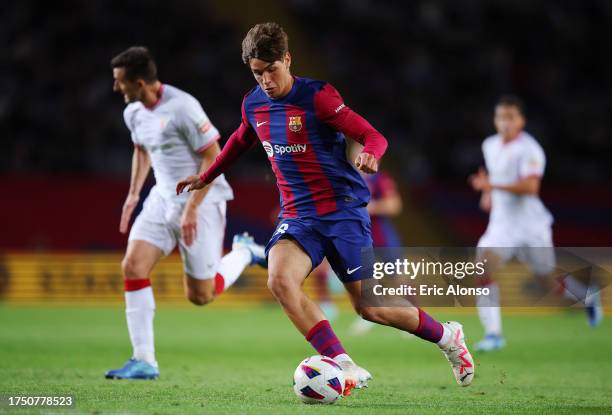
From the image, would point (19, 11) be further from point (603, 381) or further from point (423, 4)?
point (603, 381)

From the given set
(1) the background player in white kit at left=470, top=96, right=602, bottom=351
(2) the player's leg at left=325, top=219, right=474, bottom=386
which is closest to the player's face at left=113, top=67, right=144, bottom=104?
(2) the player's leg at left=325, top=219, right=474, bottom=386

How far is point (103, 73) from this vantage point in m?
18.8

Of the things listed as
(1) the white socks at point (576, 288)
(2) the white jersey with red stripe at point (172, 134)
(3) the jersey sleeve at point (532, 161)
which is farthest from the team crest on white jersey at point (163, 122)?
(3) the jersey sleeve at point (532, 161)

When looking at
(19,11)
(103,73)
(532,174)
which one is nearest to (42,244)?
(103,73)

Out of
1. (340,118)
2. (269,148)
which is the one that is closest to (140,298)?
(269,148)

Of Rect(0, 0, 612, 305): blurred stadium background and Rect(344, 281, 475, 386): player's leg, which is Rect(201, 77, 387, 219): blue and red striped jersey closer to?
Rect(344, 281, 475, 386): player's leg

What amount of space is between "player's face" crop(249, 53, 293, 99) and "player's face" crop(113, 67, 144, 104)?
1.65 metres

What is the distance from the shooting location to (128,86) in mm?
7066

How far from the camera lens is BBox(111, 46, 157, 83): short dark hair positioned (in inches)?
276

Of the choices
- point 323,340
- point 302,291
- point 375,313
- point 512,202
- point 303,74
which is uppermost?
point 303,74

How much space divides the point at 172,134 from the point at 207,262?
0.98 metres

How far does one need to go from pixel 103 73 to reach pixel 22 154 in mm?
2218

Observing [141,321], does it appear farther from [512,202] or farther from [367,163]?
[512,202]

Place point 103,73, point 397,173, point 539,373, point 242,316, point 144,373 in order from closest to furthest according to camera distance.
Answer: point 144,373, point 539,373, point 242,316, point 397,173, point 103,73
